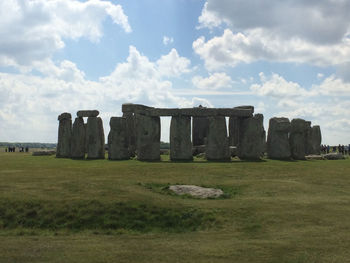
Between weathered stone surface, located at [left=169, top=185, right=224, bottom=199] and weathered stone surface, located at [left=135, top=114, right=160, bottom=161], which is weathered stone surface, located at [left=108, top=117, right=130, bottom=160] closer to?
weathered stone surface, located at [left=135, top=114, right=160, bottom=161]

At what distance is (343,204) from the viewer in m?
15.5

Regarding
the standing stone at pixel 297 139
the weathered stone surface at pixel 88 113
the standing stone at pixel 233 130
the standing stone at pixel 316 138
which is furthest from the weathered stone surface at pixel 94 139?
the standing stone at pixel 316 138

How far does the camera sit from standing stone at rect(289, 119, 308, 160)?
34062mm

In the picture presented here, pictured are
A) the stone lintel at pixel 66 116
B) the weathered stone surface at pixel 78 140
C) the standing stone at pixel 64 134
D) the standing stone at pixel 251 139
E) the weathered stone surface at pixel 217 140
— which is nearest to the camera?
the weathered stone surface at pixel 217 140

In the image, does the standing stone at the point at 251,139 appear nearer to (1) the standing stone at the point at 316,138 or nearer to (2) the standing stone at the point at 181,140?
(2) the standing stone at the point at 181,140

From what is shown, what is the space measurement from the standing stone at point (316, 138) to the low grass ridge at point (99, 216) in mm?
31947

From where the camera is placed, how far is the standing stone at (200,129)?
42.8 meters

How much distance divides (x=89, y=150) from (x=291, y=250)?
2729cm

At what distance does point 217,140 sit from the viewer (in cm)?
3241

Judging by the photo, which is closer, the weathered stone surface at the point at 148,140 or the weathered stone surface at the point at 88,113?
the weathered stone surface at the point at 148,140

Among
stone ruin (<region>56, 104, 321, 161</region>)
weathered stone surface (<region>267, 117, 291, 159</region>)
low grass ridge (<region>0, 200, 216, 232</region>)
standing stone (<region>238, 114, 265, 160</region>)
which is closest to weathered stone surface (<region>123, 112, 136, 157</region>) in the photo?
stone ruin (<region>56, 104, 321, 161</region>)

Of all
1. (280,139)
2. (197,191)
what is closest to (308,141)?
(280,139)

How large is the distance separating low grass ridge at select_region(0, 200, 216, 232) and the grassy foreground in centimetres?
3

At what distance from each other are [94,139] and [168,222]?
2297cm
